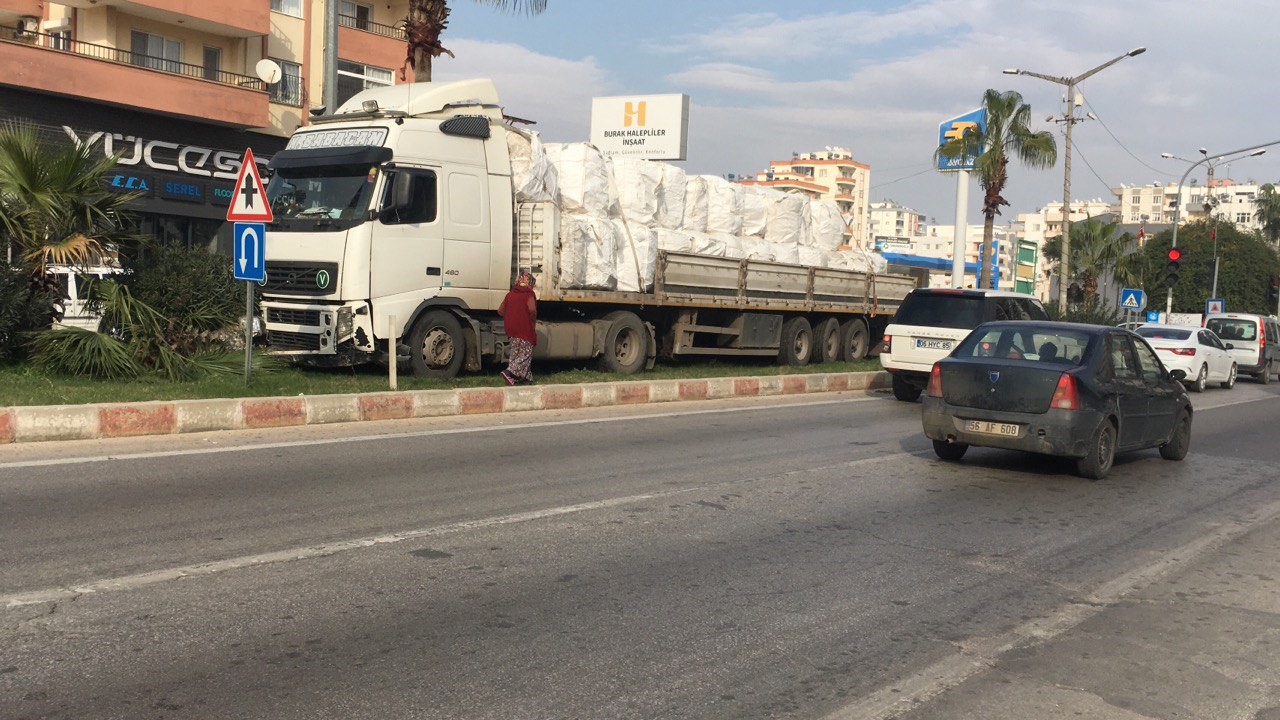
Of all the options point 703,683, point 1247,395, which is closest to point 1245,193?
point 1247,395

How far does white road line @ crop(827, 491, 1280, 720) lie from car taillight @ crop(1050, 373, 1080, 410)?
2.29 metres

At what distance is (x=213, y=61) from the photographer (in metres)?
28.9

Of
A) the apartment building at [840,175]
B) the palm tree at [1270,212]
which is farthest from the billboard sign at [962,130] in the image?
the apartment building at [840,175]

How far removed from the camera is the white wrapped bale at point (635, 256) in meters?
17.5

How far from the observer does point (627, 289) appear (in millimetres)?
17688

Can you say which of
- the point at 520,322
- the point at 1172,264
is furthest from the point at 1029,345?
the point at 1172,264

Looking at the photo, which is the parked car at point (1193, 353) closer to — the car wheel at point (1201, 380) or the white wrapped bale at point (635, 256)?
the car wheel at point (1201, 380)

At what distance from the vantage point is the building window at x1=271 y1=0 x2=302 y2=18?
29.9m

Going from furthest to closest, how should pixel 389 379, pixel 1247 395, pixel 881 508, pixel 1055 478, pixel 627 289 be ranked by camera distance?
1. pixel 1247 395
2. pixel 627 289
3. pixel 389 379
4. pixel 1055 478
5. pixel 881 508

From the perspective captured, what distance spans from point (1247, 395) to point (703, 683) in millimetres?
24201

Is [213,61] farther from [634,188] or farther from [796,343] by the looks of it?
[796,343]

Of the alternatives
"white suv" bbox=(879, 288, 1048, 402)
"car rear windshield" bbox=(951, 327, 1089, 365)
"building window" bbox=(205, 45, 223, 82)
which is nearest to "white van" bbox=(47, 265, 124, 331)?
"car rear windshield" bbox=(951, 327, 1089, 365)

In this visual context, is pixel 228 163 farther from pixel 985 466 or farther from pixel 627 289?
pixel 985 466

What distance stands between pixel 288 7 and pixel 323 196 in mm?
18405
